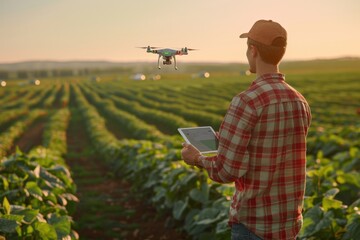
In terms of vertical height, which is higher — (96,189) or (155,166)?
(155,166)

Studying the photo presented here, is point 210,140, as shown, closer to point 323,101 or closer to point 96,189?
point 96,189

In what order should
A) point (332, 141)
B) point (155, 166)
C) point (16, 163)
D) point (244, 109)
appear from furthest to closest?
point (332, 141), point (155, 166), point (16, 163), point (244, 109)

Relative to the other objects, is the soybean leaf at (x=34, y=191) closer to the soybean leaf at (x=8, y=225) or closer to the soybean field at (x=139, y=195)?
the soybean field at (x=139, y=195)

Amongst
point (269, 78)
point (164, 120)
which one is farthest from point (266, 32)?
point (164, 120)

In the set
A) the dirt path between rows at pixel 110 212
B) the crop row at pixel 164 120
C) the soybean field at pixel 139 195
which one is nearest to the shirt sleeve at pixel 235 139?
the soybean field at pixel 139 195

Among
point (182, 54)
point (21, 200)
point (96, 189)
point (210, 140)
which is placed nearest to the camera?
point (182, 54)

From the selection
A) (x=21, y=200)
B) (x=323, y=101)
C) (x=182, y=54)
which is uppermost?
(x=182, y=54)

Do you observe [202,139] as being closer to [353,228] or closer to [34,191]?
[353,228]

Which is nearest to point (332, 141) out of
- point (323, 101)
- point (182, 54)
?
point (182, 54)

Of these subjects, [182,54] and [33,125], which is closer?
[182,54]
